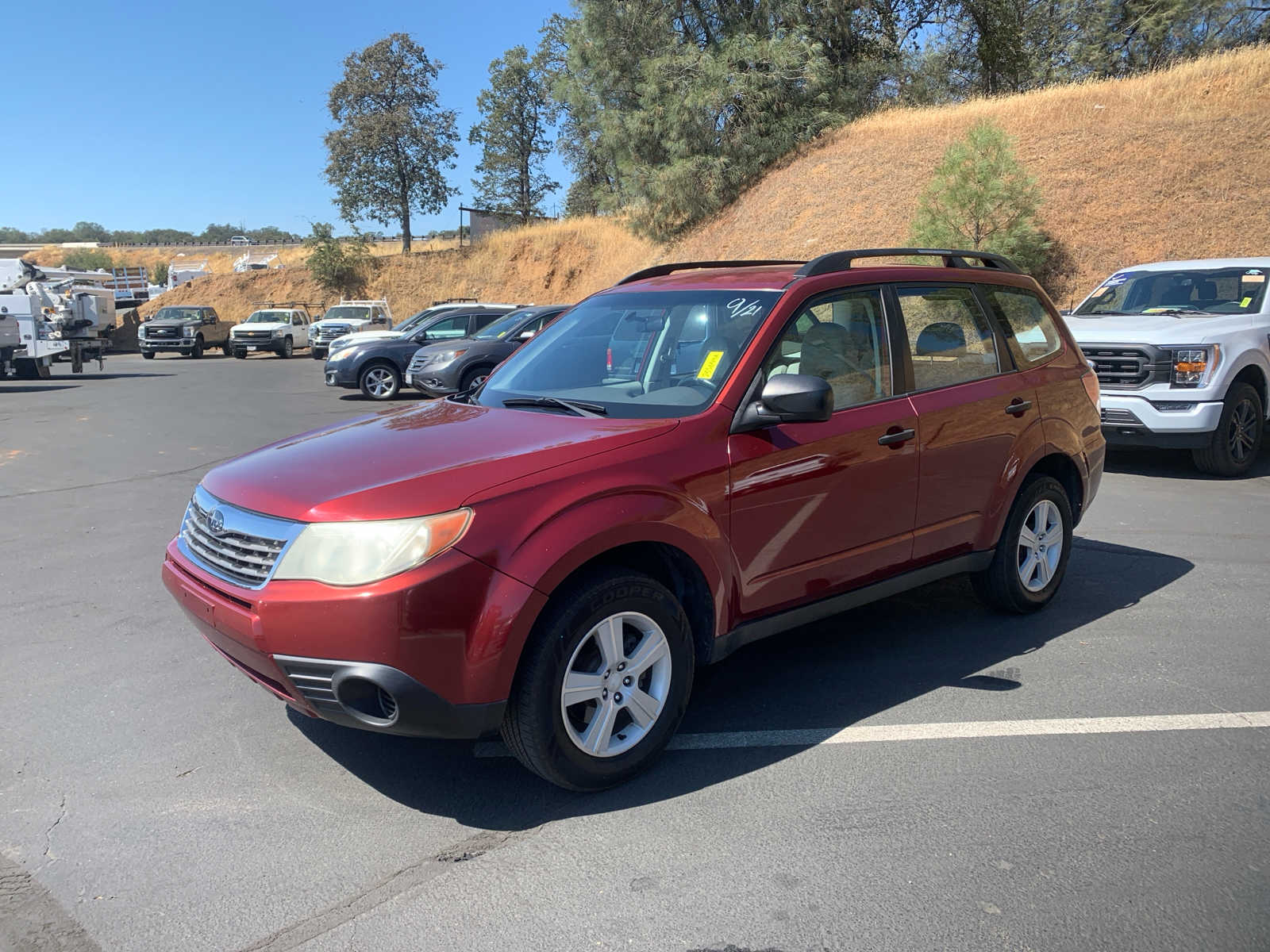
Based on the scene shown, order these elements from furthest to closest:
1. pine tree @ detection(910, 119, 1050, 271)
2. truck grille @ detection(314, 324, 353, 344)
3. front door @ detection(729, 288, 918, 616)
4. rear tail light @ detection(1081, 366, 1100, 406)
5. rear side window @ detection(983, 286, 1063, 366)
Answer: truck grille @ detection(314, 324, 353, 344) < pine tree @ detection(910, 119, 1050, 271) < rear tail light @ detection(1081, 366, 1100, 406) < rear side window @ detection(983, 286, 1063, 366) < front door @ detection(729, 288, 918, 616)

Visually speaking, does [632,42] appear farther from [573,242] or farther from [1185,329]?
[1185,329]

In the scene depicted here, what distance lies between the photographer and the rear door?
4504 millimetres

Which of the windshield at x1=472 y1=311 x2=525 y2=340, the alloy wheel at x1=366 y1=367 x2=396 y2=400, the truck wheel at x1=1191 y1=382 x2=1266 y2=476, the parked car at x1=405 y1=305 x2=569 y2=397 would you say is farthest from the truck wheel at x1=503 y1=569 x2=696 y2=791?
the alloy wheel at x1=366 y1=367 x2=396 y2=400

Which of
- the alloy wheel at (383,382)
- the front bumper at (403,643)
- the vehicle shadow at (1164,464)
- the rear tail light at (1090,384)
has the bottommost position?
the vehicle shadow at (1164,464)

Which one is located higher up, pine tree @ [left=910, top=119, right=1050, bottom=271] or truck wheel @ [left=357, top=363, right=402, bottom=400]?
pine tree @ [left=910, top=119, right=1050, bottom=271]

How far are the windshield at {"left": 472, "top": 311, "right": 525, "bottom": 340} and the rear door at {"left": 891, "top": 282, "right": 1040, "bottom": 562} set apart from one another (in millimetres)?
12216

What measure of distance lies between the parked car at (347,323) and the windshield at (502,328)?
14.3 metres

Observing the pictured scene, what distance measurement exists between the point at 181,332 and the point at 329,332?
7206 mm

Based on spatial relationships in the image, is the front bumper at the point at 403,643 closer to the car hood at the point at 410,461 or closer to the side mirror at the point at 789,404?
the car hood at the point at 410,461

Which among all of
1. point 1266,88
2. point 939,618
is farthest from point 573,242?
point 939,618

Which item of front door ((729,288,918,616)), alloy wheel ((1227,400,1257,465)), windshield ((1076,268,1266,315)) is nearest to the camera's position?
front door ((729,288,918,616))

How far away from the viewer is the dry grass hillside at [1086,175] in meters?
22.2

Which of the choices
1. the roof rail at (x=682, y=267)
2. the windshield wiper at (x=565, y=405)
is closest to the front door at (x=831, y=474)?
the windshield wiper at (x=565, y=405)

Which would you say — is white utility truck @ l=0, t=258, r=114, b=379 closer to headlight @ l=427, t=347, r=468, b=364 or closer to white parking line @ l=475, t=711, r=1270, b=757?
headlight @ l=427, t=347, r=468, b=364
